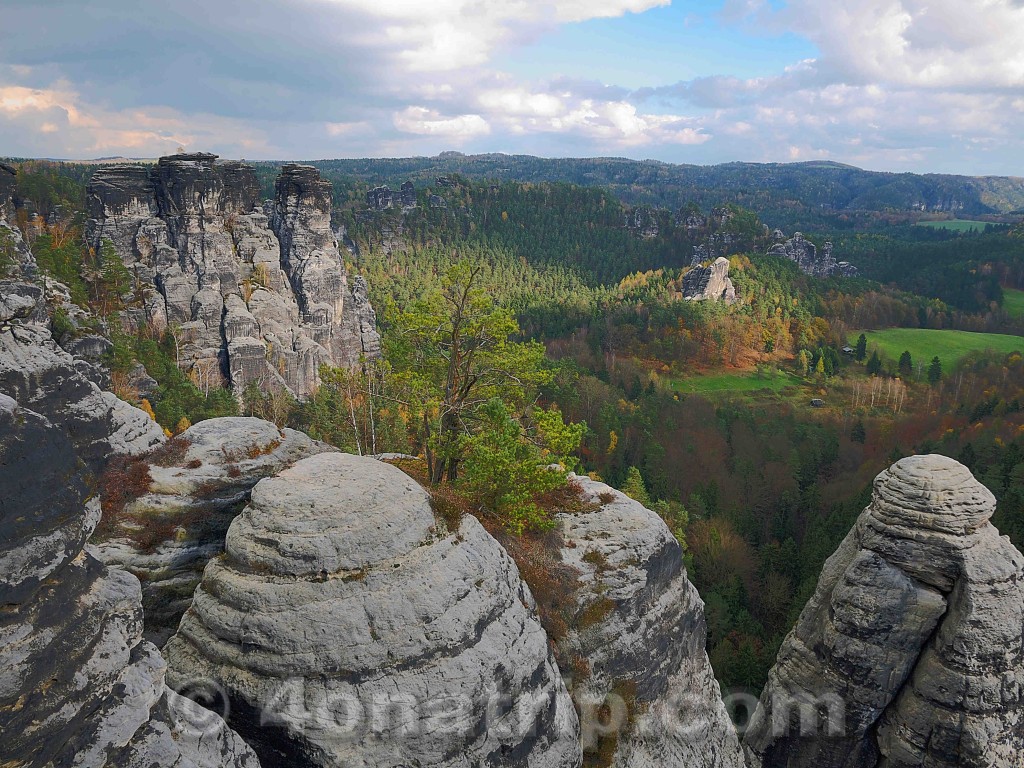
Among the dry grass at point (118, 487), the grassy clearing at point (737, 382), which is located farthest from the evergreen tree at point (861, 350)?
the dry grass at point (118, 487)

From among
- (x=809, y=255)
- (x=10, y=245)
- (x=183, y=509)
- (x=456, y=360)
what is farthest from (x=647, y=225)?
(x=183, y=509)

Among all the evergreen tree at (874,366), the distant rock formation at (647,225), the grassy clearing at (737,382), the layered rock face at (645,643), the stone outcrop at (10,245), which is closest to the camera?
the layered rock face at (645,643)

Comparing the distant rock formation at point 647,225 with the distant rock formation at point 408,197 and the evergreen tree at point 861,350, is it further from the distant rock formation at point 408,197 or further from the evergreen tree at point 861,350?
the evergreen tree at point 861,350

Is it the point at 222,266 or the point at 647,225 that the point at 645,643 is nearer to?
the point at 222,266

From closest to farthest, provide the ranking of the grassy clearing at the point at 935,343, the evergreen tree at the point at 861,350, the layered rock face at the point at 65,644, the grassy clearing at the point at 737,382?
the layered rock face at the point at 65,644 → the grassy clearing at the point at 737,382 → the grassy clearing at the point at 935,343 → the evergreen tree at the point at 861,350

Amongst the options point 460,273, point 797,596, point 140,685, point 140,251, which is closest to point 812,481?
point 797,596

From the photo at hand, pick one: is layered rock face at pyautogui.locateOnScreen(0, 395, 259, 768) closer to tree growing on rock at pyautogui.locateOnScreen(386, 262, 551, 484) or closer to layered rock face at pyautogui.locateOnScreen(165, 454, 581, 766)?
layered rock face at pyautogui.locateOnScreen(165, 454, 581, 766)
